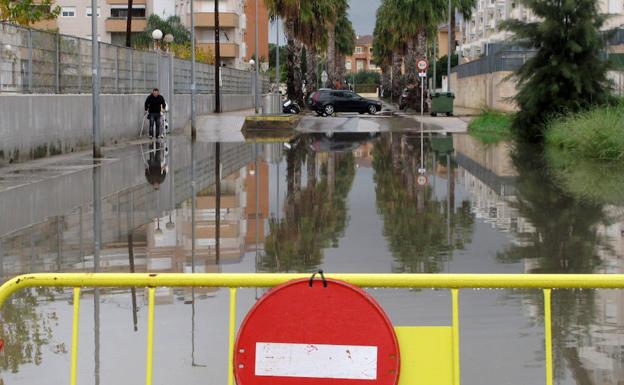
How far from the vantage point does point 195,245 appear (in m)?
13.6

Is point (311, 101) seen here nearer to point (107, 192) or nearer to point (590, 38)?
point (590, 38)

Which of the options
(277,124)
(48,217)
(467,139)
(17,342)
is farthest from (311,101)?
(17,342)

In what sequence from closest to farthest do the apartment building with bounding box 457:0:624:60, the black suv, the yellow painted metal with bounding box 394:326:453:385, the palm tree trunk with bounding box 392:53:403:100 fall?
the yellow painted metal with bounding box 394:326:453:385, the black suv, the palm tree trunk with bounding box 392:53:403:100, the apartment building with bounding box 457:0:624:60

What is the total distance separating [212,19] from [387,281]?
10022 cm

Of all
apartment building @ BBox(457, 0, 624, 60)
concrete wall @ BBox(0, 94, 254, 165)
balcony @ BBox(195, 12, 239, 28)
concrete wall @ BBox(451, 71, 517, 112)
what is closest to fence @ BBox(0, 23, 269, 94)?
concrete wall @ BBox(0, 94, 254, 165)

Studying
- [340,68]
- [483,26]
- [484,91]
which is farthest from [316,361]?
[340,68]

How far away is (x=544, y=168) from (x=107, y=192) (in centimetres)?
939

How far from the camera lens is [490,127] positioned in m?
46.9

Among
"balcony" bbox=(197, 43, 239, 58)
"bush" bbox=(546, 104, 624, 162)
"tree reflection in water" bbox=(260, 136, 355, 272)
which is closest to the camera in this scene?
"tree reflection in water" bbox=(260, 136, 355, 272)

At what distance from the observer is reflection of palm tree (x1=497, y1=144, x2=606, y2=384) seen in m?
8.38

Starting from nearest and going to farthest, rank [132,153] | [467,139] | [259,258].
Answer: [259,258]
[132,153]
[467,139]

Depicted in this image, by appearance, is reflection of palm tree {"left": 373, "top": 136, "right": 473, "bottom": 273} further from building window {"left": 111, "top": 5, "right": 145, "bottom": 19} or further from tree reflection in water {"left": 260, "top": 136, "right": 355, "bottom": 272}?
building window {"left": 111, "top": 5, "right": 145, "bottom": 19}

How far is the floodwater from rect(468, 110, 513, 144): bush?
1314 centimetres

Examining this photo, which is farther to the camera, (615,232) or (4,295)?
(615,232)
